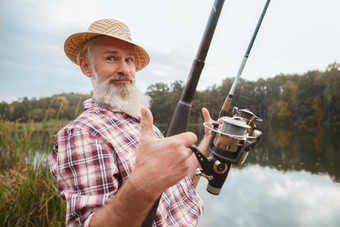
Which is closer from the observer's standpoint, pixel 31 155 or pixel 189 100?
pixel 189 100

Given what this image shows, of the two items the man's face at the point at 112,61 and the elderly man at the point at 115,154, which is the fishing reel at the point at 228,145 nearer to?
the elderly man at the point at 115,154

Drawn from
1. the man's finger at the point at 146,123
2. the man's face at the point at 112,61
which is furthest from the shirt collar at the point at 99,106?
the man's finger at the point at 146,123

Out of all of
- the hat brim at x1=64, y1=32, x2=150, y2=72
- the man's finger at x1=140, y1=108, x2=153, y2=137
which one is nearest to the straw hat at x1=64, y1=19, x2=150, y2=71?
the hat brim at x1=64, y1=32, x2=150, y2=72

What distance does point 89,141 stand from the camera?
1245 millimetres

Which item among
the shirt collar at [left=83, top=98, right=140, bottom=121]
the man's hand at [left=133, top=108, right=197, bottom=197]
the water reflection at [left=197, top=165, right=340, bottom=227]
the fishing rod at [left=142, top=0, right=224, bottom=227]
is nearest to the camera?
the man's hand at [left=133, top=108, right=197, bottom=197]

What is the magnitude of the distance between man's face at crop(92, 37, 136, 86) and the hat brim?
76 millimetres

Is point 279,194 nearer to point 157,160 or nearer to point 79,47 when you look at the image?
point 79,47

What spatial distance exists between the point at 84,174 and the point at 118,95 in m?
0.69

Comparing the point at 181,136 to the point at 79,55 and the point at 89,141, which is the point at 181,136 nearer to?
the point at 89,141

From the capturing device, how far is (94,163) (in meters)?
1.20

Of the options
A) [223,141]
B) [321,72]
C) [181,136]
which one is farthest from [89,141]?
[321,72]

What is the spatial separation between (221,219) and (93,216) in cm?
777

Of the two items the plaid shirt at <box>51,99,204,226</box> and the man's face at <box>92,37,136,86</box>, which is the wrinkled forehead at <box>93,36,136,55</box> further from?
the plaid shirt at <box>51,99,204,226</box>

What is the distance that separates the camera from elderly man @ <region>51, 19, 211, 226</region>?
3.03 ft
